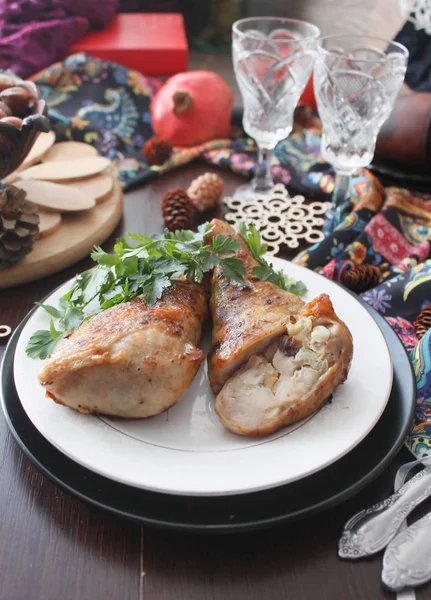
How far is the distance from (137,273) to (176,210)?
56 cm

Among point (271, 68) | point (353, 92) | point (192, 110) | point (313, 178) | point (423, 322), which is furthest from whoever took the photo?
point (192, 110)

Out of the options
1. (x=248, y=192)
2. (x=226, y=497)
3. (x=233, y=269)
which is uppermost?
(x=233, y=269)

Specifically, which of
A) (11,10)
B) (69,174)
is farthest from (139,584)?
(11,10)

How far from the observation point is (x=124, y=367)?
2.83 ft

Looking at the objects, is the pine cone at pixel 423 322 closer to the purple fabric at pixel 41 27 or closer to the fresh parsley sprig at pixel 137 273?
the fresh parsley sprig at pixel 137 273

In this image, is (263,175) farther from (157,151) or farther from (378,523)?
(378,523)

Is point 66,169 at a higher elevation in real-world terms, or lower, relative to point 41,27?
lower

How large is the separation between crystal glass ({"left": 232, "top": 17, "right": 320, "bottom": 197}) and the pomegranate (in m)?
0.29

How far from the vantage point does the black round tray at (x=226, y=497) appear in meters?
0.78

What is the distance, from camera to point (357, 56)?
1.62 meters

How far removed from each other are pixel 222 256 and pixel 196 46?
10.7 ft

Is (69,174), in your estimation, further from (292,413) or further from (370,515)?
(370,515)

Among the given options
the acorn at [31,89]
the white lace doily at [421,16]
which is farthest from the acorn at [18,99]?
the white lace doily at [421,16]

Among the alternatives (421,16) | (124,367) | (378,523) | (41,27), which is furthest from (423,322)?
(41,27)
